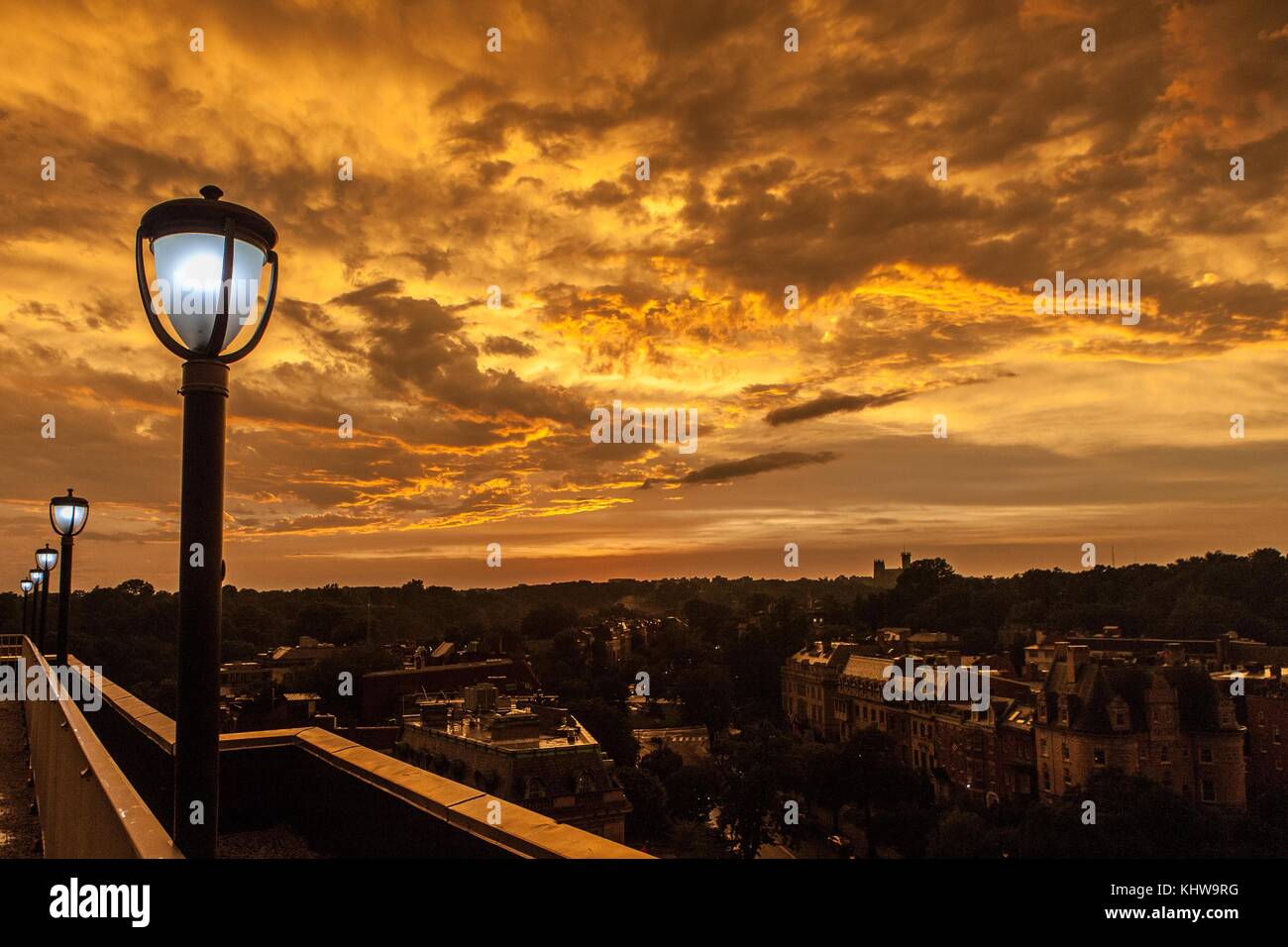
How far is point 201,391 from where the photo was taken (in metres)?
2.87

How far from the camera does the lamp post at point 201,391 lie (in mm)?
2730

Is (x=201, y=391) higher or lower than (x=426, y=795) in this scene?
higher

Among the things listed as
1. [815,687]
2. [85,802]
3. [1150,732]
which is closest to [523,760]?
[85,802]

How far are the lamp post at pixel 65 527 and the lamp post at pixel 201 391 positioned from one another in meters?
9.64

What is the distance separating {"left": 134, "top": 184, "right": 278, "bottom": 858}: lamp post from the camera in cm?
273

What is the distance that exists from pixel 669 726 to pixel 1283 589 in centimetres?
5821

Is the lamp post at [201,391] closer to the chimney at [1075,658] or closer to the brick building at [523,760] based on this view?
the brick building at [523,760]

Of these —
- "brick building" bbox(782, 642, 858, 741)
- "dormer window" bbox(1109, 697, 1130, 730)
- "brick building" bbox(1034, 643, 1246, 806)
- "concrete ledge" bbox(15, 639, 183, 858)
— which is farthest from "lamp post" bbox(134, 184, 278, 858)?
"brick building" bbox(782, 642, 858, 741)

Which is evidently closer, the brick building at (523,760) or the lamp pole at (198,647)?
the lamp pole at (198,647)

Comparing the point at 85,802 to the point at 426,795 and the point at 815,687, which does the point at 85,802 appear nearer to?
the point at 426,795

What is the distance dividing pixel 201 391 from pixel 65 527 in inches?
389

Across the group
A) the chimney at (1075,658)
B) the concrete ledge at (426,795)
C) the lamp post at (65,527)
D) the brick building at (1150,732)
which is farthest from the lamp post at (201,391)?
the chimney at (1075,658)

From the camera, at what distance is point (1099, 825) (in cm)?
3731

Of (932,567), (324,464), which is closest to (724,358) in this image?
(324,464)
